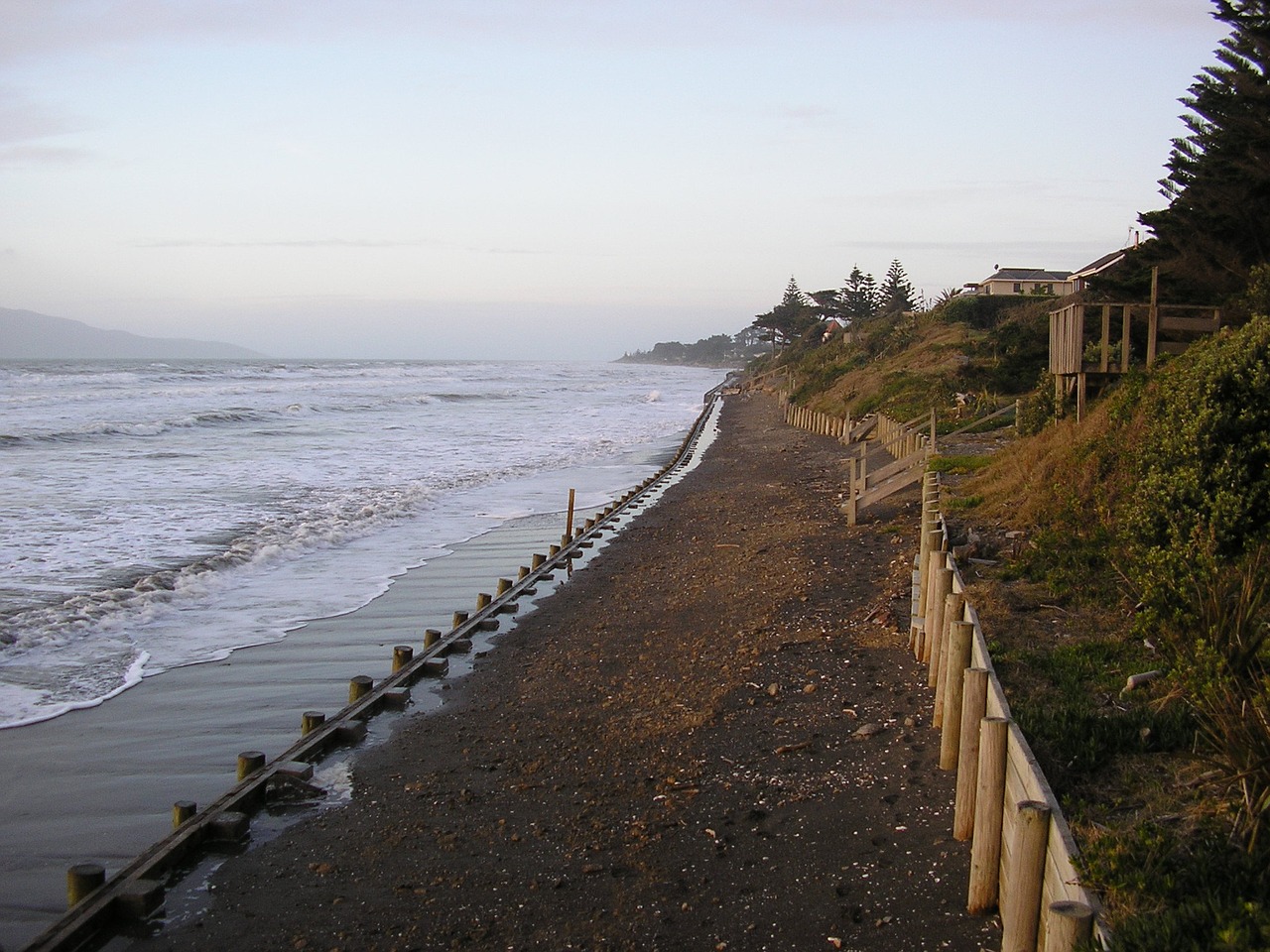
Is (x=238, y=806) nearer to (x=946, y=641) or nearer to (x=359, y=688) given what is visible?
(x=359, y=688)

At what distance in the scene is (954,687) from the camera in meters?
7.07

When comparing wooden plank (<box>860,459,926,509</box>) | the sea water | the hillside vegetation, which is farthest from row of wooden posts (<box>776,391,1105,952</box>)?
wooden plank (<box>860,459,926,509</box>)

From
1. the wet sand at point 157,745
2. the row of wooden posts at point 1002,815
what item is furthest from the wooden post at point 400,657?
the row of wooden posts at point 1002,815

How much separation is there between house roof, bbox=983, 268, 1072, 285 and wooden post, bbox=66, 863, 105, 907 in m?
76.5

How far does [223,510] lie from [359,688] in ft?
46.9

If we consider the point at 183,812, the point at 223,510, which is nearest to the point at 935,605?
the point at 183,812

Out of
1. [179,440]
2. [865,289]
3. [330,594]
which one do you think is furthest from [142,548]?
[865,289]

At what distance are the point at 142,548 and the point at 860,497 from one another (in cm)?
1181

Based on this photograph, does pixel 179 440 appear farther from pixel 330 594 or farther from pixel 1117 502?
pixel 1117 502

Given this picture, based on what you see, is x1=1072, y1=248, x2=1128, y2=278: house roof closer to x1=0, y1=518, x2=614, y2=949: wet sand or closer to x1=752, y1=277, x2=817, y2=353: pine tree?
x1=0, y1=518, x2=614, y2=949: wet sand

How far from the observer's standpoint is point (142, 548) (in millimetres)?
17703

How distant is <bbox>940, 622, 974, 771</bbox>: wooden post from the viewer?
7047 millimetres

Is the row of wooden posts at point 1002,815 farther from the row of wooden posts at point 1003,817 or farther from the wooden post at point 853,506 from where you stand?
the wooden post at point 853,506

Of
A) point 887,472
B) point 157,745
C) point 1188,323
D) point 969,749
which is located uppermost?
point 1188,323
